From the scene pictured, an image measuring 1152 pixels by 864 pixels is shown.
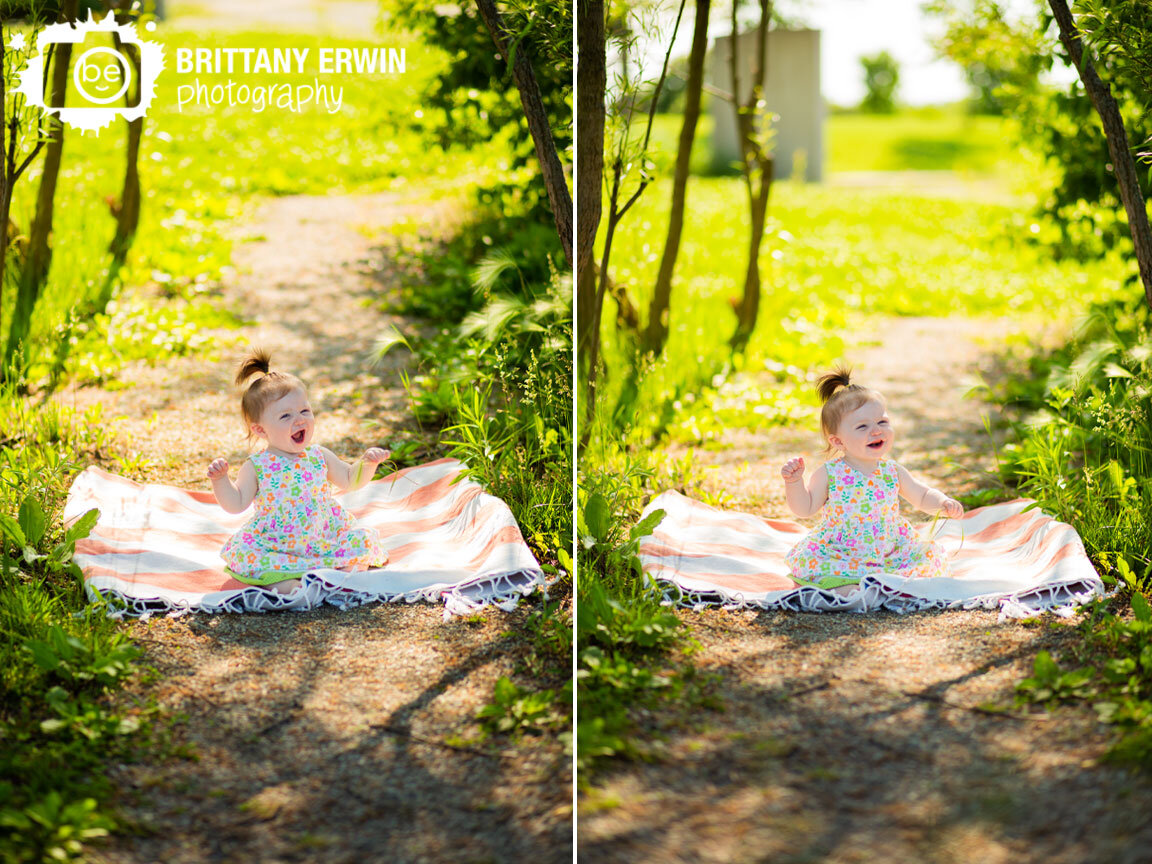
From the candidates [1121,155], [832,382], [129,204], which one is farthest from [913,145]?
[832,382]

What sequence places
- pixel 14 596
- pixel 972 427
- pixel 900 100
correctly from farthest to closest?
pixel 900 100 → pixel 972 427 → pixel 14 596

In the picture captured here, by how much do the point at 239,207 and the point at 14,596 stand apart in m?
4.34

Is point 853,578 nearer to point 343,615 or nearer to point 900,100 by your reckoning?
point 343,615

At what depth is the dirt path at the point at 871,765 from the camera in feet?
5.88

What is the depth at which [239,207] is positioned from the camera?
262 inches

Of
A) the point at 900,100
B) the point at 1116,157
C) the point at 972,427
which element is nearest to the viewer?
the point at 1116,157

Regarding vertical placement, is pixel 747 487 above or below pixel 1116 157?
below

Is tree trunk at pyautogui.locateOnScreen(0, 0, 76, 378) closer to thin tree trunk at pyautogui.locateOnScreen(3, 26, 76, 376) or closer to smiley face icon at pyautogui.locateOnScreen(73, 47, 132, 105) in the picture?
thin tree trunk at pyautogui.locateOnScreen(3, 26, 76, 376)

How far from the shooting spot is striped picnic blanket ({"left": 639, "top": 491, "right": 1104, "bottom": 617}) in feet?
9.48

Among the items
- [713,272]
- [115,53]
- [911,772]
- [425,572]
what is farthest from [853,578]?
[713,272]

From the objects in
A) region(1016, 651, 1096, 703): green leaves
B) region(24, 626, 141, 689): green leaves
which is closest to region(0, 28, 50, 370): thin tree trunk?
region(24, 626, 141, 689): green leaves

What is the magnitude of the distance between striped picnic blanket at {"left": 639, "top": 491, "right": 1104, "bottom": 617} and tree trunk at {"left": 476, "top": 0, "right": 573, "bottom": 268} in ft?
3.28

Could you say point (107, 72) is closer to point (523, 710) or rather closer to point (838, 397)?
point (838, 397)

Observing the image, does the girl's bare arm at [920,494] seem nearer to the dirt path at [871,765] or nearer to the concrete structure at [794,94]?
the dirt path at [871,765]
